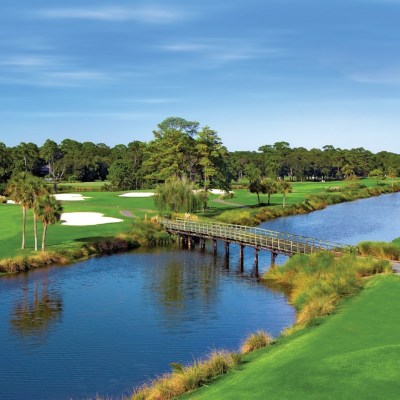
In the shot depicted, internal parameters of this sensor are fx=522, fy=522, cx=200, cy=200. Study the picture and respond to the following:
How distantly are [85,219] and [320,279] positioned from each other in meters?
47.9

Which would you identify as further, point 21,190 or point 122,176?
point 122,176

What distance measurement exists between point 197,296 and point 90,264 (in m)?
16.9

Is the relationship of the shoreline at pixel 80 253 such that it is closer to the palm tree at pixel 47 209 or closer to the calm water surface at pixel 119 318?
the calm water surface at pixel 119 318

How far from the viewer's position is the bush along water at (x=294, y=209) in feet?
280

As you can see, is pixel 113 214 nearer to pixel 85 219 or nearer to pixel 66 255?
pixel 85 219

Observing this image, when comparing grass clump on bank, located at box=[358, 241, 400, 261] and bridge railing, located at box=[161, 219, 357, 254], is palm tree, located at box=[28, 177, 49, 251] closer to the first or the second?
bridge railing, located at box=[161, 219, 357, 254]

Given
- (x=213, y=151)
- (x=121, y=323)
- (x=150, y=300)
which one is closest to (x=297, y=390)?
(x=121, y=323)

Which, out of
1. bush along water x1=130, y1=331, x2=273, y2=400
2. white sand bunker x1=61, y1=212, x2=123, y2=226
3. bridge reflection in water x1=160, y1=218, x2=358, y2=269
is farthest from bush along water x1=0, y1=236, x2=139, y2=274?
bush along water x1=130, y1=331, x2=273, y2=400

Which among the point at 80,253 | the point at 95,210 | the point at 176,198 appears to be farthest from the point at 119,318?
the point at 95,210

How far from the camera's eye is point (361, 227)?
81750mm

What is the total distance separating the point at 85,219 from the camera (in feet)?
260

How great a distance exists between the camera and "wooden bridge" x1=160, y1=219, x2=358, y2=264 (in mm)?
50662

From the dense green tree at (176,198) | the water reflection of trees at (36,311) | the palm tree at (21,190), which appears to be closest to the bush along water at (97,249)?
the palm tree at (21,190)

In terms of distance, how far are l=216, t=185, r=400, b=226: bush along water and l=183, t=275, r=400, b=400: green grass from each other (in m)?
54.9
